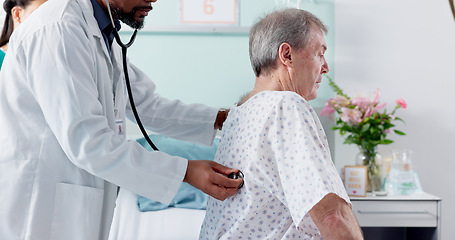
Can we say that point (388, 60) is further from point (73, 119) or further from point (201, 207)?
point (73, 119)

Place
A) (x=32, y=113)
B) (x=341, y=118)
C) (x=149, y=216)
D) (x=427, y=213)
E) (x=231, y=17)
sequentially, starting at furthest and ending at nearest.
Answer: (x=231, y=17)
(x=341, y=118)
(x=427, y=213)
(x=149, y=216)
(x=32, y=113)

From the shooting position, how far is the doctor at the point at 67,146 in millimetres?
1025

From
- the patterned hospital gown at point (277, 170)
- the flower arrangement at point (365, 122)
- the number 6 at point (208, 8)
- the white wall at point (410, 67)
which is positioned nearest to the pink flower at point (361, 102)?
the flower arrangement at point (365, 122)

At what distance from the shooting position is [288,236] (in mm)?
987

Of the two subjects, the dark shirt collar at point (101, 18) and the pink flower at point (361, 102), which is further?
the pink flower at point (361, 102)

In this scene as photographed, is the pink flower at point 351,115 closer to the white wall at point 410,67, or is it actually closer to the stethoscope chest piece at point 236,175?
the white wall at point 410,67

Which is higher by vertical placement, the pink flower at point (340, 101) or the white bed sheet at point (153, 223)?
the pink flower at point (340, 101)

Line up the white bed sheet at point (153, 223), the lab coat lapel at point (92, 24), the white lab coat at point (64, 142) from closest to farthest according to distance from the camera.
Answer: the white lab coat at point (64, 142) < the lab coat lapel at point (92, 24) < the white bed sheet at point (153, 223)

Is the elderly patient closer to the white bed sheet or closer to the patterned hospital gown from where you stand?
the patterned hospital gown

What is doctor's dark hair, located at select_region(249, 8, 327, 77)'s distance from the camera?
1.17 m

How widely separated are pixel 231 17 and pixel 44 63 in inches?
68.5

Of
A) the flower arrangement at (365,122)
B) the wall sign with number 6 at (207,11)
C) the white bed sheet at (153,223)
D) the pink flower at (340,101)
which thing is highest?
the wall sign with number 6 at (207,11)

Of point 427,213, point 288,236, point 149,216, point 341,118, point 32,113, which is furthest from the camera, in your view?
point 341,118


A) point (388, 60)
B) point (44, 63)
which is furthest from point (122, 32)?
point (44, 63)
